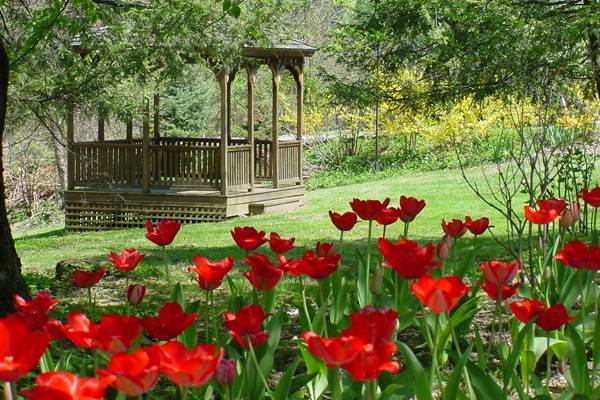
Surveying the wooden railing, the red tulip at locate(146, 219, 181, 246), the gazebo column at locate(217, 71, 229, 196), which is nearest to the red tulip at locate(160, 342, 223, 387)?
the red tulip at locate(146, 219, 181, 246)

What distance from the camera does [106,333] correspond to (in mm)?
1842

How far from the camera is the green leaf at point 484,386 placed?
2250mm

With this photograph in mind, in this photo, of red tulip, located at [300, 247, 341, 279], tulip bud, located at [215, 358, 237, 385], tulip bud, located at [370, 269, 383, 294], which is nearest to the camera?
tulip bud, located at [215, 358, 237, 385]

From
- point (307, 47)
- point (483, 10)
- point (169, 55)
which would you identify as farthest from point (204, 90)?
point (483, 10)

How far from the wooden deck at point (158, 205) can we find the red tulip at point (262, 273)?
49.9 ft

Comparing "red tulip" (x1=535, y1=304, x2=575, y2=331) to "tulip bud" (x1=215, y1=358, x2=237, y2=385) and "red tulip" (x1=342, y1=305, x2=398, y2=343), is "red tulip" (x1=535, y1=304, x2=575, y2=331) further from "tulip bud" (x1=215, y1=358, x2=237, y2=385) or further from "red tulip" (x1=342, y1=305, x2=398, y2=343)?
"tulip bud" (x1=215, y1=358, x2=237, y2=385)

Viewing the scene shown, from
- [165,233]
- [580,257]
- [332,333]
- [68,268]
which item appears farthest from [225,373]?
[68,268]

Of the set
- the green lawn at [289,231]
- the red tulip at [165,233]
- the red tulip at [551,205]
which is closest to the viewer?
the red tulip at [165,233]

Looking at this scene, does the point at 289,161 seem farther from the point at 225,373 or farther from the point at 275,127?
the point at 225,373

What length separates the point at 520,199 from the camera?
57.6ft

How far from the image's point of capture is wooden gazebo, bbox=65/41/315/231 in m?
17.9

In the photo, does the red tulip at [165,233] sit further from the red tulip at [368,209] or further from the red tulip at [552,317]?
the red tulip at [552,317]

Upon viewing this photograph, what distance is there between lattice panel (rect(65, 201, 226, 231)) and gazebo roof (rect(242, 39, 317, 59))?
A: 10.5 feet

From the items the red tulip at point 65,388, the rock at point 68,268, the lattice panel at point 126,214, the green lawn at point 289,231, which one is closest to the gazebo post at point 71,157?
the lattice panel at point 126,214
